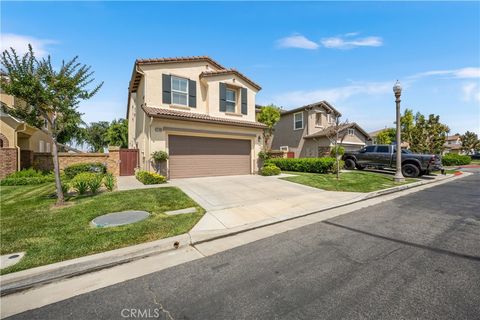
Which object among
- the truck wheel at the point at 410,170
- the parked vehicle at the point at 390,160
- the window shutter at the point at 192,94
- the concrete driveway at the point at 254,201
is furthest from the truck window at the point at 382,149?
the window shutter at the point at 192,94

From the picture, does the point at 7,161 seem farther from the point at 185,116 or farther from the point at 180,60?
the point at 180,60

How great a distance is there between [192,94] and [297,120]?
12701 mm

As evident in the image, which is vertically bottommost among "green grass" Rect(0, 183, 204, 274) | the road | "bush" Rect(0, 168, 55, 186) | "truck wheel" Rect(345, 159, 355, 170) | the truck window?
the road

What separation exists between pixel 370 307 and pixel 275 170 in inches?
466

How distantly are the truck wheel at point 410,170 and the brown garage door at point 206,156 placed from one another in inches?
412

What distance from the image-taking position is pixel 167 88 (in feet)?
42.6

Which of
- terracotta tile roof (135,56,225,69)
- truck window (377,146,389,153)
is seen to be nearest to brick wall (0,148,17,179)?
terracotta tile roof (135,56,225,69)

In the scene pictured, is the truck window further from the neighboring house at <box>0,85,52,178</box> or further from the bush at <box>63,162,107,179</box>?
the neighboring house at <box>0,85,52,178</box>

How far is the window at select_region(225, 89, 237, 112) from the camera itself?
15062 millimetres

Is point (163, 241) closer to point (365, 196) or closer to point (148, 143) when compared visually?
point (365, 196)

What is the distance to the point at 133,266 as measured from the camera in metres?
3.62

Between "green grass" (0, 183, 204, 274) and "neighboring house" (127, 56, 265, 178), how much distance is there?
4.79 m

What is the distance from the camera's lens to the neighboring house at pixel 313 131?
20.8 meters

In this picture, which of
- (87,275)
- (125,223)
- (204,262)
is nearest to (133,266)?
(87,275)
